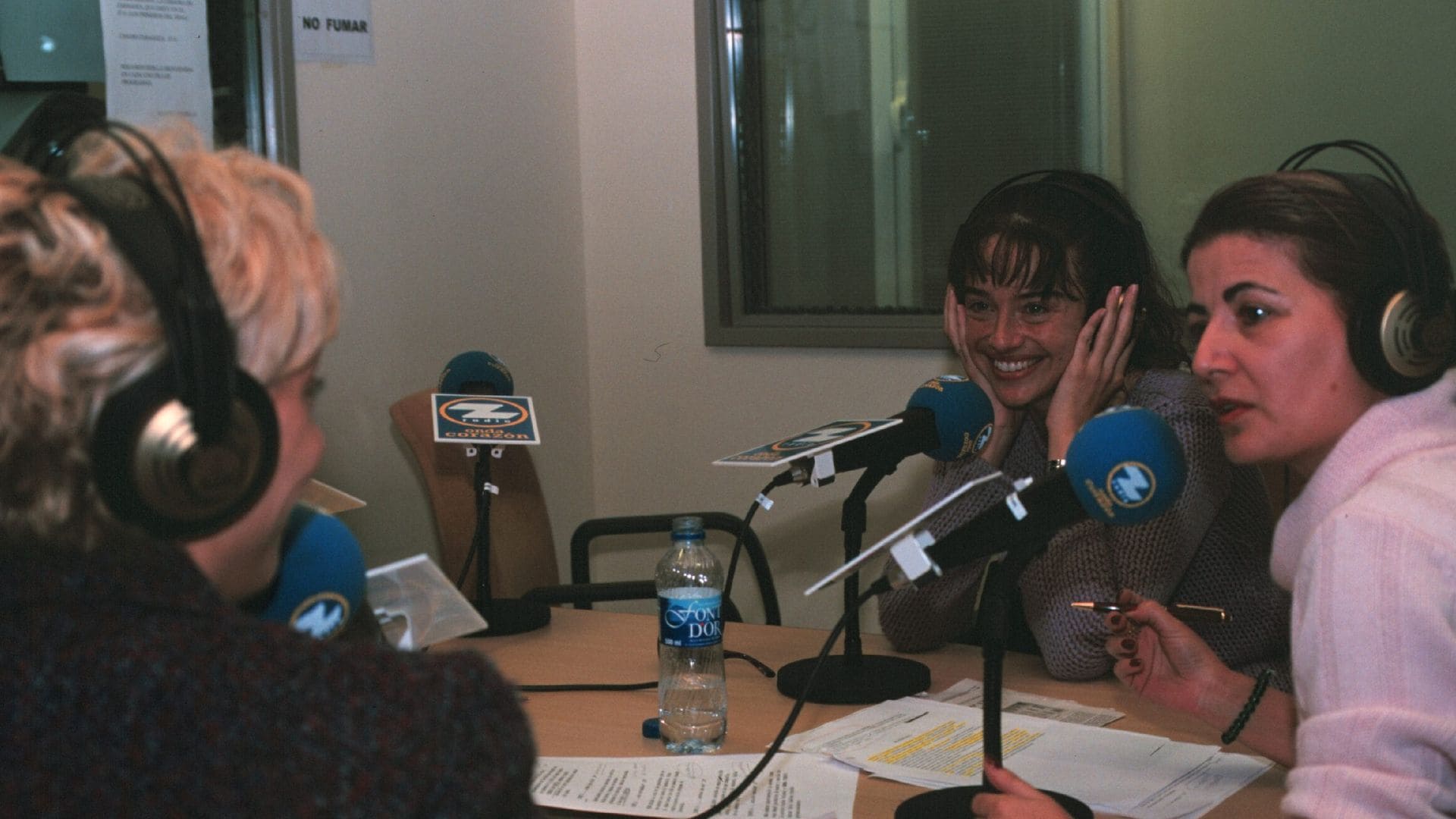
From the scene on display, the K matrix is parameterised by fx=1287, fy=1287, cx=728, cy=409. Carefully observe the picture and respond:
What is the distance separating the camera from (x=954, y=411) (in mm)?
1636

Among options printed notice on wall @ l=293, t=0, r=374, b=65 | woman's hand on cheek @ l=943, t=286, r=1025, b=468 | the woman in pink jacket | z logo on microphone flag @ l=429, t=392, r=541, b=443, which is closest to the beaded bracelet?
the woman in pink jacket

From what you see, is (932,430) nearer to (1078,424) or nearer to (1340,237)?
(1078,424)

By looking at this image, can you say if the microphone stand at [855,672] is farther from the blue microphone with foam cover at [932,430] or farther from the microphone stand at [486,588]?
the microphone stand at [486,588]

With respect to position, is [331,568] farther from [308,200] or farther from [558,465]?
[558,465]

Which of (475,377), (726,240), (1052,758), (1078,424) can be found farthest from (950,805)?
(726,240)

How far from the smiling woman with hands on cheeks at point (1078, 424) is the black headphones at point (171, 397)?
119cm

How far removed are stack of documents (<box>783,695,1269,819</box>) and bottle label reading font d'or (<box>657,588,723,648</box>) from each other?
155 mm

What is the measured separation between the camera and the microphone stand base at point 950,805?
1183mm

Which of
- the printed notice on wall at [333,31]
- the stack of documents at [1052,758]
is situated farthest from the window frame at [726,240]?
the stack of documents at [1052,758]

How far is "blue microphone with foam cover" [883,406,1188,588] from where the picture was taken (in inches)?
40.6

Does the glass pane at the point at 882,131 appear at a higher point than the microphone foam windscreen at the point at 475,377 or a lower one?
higher

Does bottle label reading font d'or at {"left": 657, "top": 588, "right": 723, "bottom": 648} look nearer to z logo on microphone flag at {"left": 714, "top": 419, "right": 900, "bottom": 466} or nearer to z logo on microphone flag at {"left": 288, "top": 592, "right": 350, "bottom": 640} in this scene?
z logo on microphone flag at {"left": 714, "top": 419, "right": 900, "bottom": 466}

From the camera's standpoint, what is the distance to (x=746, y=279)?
301 cm

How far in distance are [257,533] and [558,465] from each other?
235cm
